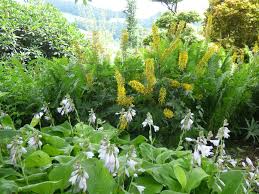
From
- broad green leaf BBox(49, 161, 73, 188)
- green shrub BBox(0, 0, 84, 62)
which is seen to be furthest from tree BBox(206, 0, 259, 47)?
broad green leaf BBox(49, 161, 73, 188)

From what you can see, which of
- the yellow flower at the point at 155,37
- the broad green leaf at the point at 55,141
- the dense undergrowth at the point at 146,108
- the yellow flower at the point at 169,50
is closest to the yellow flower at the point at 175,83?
the dense undergrowth at the point at 146,108

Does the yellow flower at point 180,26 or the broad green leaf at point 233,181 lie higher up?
the yellow flower at point 180,26

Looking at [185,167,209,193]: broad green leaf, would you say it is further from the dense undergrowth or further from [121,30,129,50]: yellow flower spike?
[121,30,129,50]: yellow flower spike

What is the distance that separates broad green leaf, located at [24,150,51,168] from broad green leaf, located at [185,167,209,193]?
2.63ft

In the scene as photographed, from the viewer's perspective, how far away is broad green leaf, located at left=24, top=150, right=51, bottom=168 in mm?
2412

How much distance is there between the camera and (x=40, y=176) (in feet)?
7.61

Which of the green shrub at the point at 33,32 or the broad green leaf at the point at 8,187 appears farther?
the green shrub at the point at 33,32

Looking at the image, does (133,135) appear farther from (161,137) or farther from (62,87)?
(62,87)

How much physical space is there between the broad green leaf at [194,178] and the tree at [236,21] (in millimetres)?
6817

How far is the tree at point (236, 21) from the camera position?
30.1 feet

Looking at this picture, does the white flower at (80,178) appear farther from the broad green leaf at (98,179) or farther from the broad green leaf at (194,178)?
the broad green leaf at (194,178)

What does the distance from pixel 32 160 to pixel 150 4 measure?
21.8 metres

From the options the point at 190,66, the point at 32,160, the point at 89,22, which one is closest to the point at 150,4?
the point at 89,22

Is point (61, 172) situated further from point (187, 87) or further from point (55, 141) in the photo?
point (187, 87)
